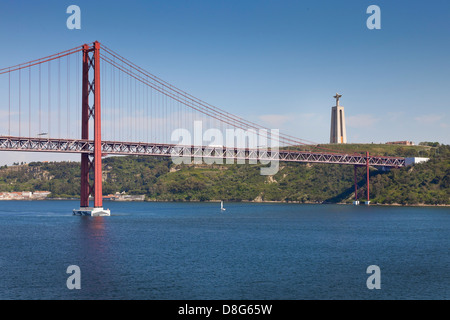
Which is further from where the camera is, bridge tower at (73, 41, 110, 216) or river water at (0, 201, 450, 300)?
bridge tower at (73, 41, 110, 216)

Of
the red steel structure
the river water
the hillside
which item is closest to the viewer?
the river water

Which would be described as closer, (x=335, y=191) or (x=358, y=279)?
(x=358, y=279)

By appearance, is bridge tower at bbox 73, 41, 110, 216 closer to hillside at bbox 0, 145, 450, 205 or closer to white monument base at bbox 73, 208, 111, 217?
white monument base at bbox 73, 208, 111, 217

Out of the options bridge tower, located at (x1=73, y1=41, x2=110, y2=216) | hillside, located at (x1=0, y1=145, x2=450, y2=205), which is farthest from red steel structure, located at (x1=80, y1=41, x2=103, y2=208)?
hillside, located at (x1=0, y1=145, x2=450, y2=205)

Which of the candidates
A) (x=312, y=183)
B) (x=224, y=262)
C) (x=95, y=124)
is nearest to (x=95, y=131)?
(x=95, y=124)

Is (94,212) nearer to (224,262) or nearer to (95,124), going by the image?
(95,124)

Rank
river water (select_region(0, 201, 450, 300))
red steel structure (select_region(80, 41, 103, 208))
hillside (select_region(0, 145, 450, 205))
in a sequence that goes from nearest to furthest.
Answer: river water (select_region(0, 201, 450, 300))
red steel structure (select_region(80, 41, 103, 208))
hillside (select_region(0, 145, 450, 205))
